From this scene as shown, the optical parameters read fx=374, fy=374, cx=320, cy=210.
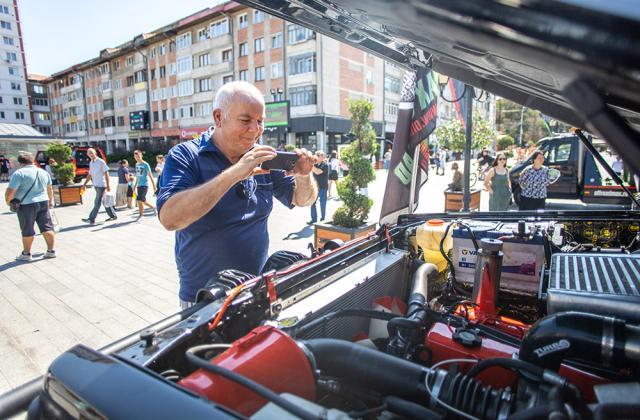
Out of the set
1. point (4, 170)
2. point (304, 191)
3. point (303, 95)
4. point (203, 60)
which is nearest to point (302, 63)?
point (303, 95)

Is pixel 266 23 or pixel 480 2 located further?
pixel 266 23

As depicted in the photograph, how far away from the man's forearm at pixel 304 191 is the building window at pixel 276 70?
3183 cm

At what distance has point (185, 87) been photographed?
39844 mm

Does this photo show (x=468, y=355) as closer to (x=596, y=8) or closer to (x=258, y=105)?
(x=596, y=8)

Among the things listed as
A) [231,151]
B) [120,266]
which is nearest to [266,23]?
[120,266]

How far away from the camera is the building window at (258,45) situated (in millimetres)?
32703

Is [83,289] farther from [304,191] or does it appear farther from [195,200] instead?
[195,200]

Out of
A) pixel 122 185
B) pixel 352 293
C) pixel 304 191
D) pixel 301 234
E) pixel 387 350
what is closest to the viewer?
pixel 387 350

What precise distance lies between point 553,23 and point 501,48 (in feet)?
0.32

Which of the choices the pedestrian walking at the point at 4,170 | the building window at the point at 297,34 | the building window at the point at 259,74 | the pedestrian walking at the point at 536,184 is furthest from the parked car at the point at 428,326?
the building window at the point at 259,74

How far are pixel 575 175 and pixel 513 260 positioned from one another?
35.1ft

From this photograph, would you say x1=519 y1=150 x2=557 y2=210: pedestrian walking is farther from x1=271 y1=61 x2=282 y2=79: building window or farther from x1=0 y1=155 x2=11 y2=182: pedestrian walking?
x1=0 y1=155 x2=11 y2=182: pedestrian walking

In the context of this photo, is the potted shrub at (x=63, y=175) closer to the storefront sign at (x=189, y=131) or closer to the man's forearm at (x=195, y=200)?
the man's forearm at (x=195, y=200)

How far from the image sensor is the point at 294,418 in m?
0.81
